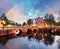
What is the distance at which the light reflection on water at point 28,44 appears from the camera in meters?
5.07

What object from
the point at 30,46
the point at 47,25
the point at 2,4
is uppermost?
the point at 2,4

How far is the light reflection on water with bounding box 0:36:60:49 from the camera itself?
199 inches

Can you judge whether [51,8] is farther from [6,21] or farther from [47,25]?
[6,21]

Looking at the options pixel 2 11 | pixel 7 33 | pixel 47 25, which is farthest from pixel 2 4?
pixel 47 25

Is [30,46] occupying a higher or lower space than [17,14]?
lower

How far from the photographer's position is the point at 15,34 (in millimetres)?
5188

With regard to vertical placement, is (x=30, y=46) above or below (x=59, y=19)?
below

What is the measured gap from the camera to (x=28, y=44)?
508 cm

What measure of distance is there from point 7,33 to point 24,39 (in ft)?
0.94

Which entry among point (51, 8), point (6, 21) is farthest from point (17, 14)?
point (51, 8)

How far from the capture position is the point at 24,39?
5105mm

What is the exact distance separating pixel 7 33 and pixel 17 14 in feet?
1.11

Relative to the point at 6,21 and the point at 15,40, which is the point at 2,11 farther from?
the point at 15,40

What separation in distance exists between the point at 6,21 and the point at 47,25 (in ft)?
2.11
